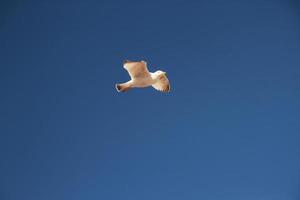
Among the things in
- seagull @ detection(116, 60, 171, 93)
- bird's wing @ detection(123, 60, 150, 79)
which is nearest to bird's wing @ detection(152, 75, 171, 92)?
seagull @ detection(116, 60, 171, 93)

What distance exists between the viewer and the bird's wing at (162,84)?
647cm

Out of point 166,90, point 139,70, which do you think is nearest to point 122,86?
point 139,70

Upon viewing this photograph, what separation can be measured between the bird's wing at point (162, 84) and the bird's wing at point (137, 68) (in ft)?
1.51

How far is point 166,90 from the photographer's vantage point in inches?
259

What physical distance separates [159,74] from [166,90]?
0.34 metres

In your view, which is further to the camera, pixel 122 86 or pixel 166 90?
pixel 166 90

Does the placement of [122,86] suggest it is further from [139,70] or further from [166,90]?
[166,90]

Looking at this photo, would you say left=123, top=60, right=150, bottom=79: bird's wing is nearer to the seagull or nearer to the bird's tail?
the seagull

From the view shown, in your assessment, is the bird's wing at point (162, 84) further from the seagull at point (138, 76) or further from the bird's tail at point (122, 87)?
the bird's tail at point (122, 87)

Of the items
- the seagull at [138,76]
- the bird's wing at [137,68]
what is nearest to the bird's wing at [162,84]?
the seagull at [138,76]

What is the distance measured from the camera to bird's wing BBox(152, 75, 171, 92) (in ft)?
21.2

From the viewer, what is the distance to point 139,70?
19.5 ft

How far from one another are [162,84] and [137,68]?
65 centimetres

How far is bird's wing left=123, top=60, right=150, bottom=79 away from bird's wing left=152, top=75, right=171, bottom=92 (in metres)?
0.46
